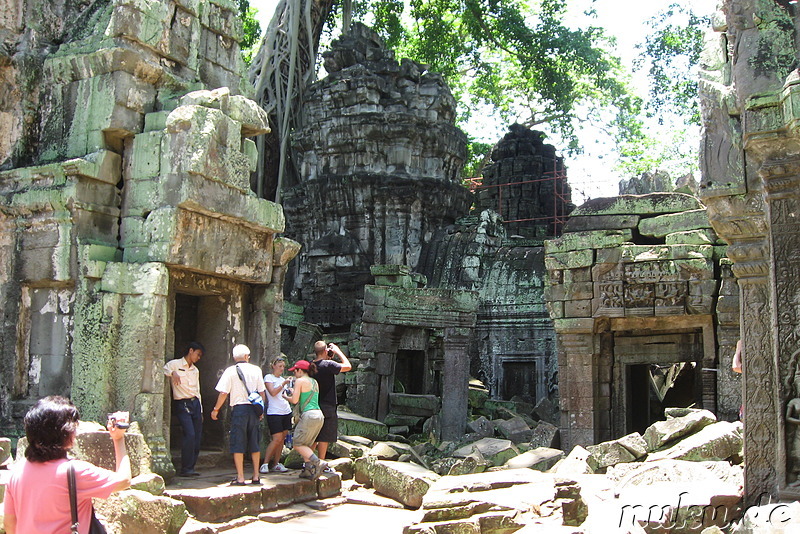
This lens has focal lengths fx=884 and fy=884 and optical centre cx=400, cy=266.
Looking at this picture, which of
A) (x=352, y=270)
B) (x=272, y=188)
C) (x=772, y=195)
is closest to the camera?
(x=772, y=195)

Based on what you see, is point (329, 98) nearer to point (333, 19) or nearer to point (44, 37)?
point (333, 19)

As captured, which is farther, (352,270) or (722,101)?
(352,270)

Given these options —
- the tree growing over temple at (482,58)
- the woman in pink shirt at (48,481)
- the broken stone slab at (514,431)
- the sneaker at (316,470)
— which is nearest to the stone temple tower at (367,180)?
the tree growing over temple at (482,58)

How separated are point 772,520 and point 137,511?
3575mm

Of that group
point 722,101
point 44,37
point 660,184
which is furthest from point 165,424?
point 660,184

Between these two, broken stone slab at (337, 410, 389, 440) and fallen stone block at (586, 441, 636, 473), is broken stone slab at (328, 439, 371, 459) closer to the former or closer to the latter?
fallen stone block at (586, 441, 636, 473)

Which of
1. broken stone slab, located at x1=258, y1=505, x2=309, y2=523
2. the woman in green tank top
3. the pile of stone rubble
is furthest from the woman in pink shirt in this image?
the woman in green tank top

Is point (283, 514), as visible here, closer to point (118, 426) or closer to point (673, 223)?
point (118, 426)

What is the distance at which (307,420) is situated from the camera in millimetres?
7543

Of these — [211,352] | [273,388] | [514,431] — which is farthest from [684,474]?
[514,431]

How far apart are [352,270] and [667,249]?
426 inches

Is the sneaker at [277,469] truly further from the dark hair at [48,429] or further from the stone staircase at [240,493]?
the dark hair at [48,429]

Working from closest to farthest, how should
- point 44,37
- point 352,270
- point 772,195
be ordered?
point 772,195 → point 44,37 → point 352,270

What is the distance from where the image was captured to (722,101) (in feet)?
18.6
